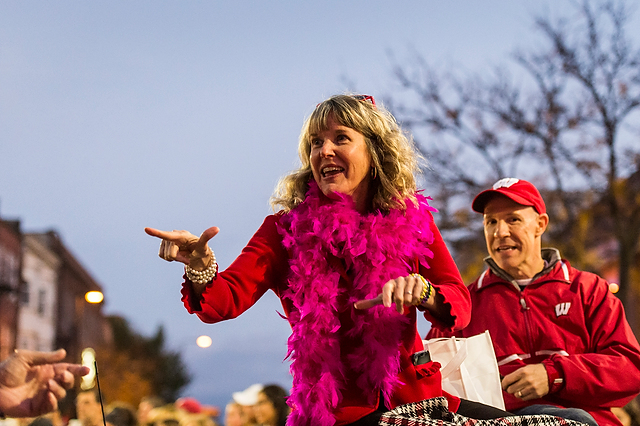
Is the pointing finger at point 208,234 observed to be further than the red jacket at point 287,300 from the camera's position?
No

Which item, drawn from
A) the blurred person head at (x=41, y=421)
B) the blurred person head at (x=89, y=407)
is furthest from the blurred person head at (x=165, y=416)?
the blurred person head at (x=41, y=421)

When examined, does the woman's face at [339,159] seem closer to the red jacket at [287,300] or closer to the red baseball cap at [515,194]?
the red jacket at [287,300]

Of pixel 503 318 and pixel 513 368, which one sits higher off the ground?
pixel 503 318

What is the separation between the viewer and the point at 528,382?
2850mm

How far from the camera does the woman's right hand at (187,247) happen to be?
190 cm

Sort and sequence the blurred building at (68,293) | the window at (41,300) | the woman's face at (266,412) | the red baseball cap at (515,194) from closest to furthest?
1. the red baseball cap at (515,194)
2. the woman's face at (266,412)
3. the window at (41,300)
4. the blurred building at (68,293)

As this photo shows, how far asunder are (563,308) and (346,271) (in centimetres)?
131

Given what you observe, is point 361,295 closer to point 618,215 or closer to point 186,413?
point 186,413

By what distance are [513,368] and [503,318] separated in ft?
0.80

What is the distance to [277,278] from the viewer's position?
2.37 m

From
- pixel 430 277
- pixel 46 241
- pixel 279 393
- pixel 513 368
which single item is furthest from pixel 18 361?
pixel 46 241

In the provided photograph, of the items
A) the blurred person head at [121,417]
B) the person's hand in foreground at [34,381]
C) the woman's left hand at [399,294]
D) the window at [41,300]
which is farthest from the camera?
the window at [41,300]

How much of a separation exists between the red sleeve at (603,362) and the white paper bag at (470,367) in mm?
299

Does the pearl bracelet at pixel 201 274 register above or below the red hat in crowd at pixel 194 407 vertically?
above
